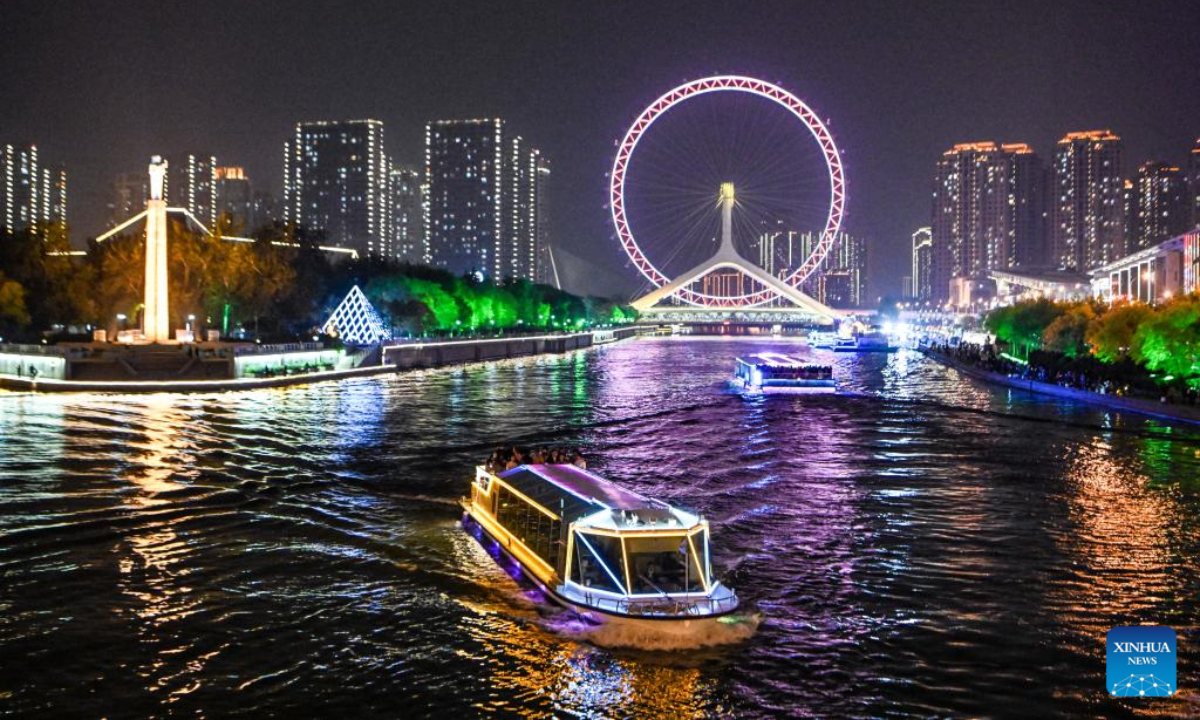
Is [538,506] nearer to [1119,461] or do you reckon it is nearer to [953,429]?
[1119,461]

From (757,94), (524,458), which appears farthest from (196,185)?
(524,458)

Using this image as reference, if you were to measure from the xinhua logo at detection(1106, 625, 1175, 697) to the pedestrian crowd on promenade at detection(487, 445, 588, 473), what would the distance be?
9.07 metres

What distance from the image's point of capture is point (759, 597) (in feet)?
44.6

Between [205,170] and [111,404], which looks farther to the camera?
[205,170]

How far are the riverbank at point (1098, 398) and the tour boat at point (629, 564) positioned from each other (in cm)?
2687

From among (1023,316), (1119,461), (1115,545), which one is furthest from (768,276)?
(1115,545)

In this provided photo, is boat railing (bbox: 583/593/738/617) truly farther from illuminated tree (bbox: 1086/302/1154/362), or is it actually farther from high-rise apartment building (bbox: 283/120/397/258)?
high-rise apartment building (bbox: 283/120/397/258)

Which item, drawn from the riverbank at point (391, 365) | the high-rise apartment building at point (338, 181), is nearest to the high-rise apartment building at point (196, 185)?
the high-rise apartment building at point (338, 181)

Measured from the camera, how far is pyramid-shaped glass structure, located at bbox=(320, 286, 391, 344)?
213 feet

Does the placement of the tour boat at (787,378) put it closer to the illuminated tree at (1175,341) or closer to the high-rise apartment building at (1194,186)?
the illuminated tree at (1175,341)

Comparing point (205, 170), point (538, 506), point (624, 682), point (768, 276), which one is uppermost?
point (205, 170)

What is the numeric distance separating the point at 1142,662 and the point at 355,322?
58741 mm

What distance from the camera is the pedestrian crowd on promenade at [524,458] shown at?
17328 millimetres

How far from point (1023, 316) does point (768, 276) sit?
185ft
